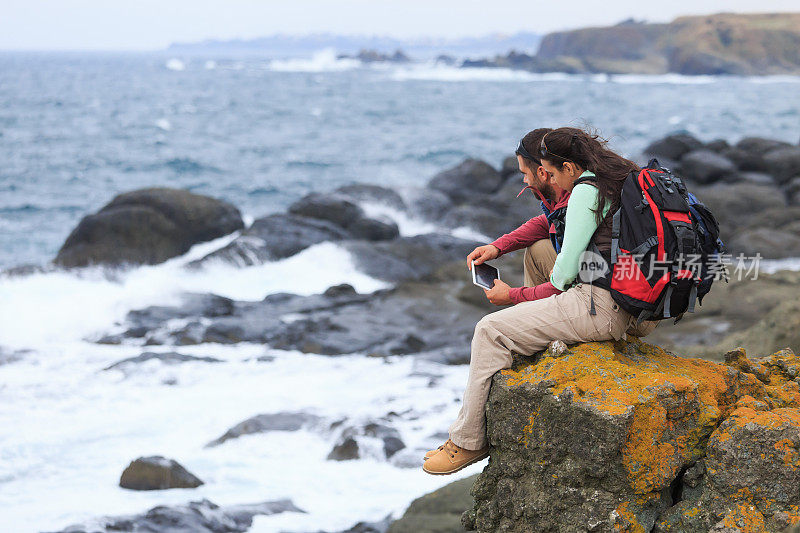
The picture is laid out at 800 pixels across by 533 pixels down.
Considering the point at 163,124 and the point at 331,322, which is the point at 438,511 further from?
the point at 163,124

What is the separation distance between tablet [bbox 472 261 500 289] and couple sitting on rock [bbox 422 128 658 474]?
0.12 meters

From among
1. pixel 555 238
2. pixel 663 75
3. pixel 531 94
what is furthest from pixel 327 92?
pixel 555 238

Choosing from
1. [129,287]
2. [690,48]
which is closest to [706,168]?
[129,287]

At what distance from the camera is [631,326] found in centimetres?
404

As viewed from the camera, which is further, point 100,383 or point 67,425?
point 100,383

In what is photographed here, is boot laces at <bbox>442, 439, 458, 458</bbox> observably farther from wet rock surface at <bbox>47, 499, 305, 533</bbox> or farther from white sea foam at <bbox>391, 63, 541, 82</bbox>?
white sea foam at <bbox>391, 63, 541, 82</bbox>

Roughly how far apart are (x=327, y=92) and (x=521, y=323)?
240ft

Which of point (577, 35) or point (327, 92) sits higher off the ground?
point (577, 35)

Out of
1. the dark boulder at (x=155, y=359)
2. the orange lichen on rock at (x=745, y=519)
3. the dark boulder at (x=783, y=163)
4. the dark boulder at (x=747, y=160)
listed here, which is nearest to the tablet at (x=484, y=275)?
the orange lichen on rock at (x=745, y=519)

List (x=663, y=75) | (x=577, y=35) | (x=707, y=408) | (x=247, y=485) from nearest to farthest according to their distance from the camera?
1. (x=707, y=408)
2. (x=247, y=485)
3. (x=663, y=75)
4. (x=577, y=35)

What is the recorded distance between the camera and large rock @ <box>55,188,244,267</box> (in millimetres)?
15289

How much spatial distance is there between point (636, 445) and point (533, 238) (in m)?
1.38

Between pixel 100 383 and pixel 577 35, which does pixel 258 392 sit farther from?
pixel 577 35

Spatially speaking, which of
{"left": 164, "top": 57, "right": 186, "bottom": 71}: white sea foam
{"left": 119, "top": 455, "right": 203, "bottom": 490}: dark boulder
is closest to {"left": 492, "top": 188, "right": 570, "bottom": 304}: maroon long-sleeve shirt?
{"left": 119, "top": 455, "right": 203, "bottom": 490}: dark boulder
